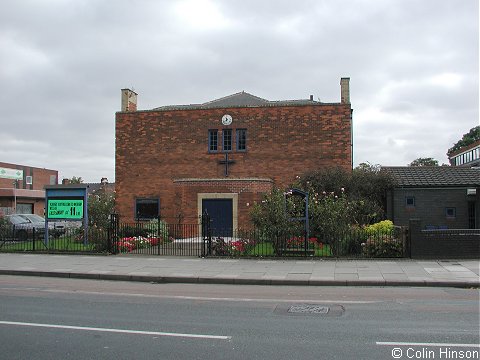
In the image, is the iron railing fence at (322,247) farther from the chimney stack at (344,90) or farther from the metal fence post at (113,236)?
the chimney stack at (344,90)

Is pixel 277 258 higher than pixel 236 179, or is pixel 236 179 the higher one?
pixel 236 179

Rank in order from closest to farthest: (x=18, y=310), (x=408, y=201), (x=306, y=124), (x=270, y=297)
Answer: (x=18, y=310)
(x=270, y=297)
(x=408, y=201)
(x=306, y=124)

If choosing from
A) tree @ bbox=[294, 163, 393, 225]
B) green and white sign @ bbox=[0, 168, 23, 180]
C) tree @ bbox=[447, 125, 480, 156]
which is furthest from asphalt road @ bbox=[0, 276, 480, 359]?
tree @ bbox=[447, 125, 480, 156]

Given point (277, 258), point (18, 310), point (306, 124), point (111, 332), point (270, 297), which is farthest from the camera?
point (306, 124)

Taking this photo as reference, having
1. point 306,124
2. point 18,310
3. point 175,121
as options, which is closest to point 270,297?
point 18,310

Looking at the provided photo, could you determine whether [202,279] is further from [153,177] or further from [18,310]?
[153,177]

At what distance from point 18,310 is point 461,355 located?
764 cm

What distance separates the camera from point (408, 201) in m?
24.4

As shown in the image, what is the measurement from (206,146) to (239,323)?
814 inches

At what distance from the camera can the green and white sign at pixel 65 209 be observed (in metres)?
21.5

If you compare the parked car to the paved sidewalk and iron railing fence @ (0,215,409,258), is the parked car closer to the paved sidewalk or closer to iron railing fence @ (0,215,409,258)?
iron railing fence @ (0,215,409,258)

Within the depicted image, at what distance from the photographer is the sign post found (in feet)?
70.4

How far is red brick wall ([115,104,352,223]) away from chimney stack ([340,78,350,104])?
0.79 meters

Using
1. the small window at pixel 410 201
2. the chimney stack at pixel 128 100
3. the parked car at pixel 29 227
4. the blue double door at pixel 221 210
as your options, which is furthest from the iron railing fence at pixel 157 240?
the small window at pixel 410 201
